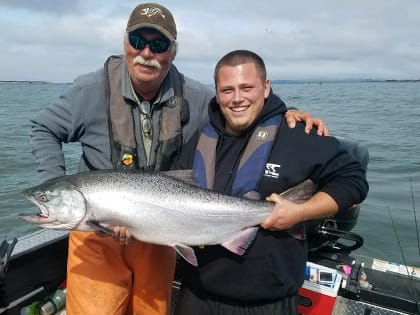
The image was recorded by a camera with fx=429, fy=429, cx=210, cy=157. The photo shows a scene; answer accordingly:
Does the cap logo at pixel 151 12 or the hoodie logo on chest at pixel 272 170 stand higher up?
the cap logo at pixel 151 12

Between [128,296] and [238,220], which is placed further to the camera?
[128,296]

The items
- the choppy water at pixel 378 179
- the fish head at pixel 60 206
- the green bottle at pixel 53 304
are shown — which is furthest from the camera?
the choppy water at pixel 378 179

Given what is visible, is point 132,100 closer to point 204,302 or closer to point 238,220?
point 238,220

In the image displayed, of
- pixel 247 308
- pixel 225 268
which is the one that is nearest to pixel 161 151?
pixel 225 268

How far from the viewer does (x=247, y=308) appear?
3.52 metres

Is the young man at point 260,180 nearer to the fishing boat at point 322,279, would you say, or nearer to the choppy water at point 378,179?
the fishing boat at point 322,279

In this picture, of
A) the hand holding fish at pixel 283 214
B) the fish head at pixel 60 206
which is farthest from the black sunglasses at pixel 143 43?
the hand holding fish at pixel 283 214

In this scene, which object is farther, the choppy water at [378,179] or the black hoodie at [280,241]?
the choppy water at [378,179]

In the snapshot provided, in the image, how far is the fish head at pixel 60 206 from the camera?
3.46m

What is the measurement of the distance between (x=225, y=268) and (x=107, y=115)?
5.85ft

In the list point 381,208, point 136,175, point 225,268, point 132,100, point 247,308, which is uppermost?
point 132,100

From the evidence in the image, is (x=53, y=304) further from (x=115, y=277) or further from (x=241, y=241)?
(x=241, y=241)

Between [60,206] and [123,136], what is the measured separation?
35.2 inches

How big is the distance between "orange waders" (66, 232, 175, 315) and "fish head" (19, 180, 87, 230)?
2.06ft
